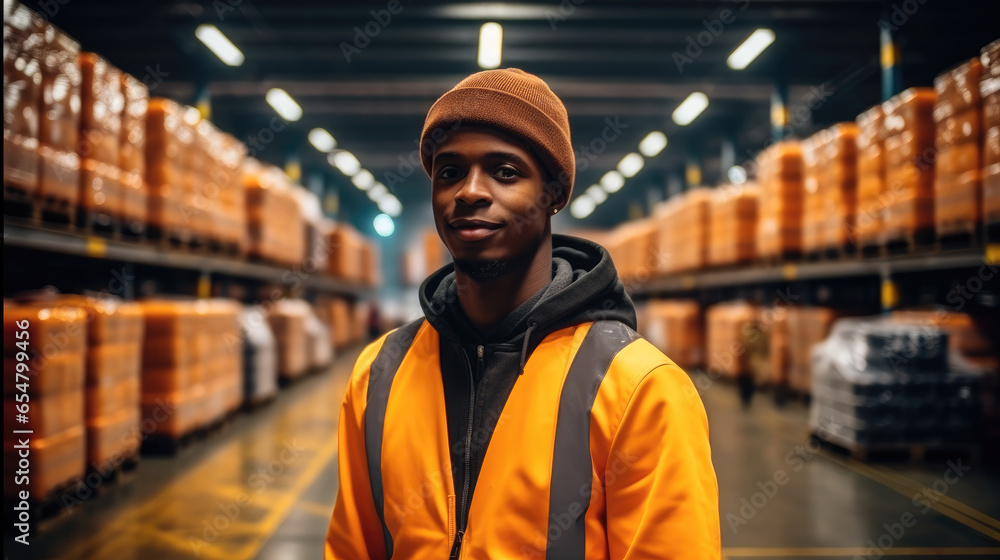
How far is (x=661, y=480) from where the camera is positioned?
110 cm

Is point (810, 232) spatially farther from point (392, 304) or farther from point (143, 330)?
point (392, 304)

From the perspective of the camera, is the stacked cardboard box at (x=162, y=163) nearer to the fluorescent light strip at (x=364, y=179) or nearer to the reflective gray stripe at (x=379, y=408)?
the reflective gray stripe at (x=379, y=408)

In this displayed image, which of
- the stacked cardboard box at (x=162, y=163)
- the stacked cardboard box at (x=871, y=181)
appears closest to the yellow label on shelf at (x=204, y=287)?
the stacked cardboard box at (x=162, y=163)

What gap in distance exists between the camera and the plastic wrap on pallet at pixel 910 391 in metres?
4.57

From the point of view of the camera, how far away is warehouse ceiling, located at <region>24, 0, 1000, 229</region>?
788 cm

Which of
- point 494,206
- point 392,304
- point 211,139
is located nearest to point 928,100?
point 494,206

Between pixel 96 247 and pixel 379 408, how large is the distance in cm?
366

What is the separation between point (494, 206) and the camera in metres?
1.25

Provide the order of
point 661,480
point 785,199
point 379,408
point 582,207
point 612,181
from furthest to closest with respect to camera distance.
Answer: point 582,207 < point 612,181 < point 785,199 < point 379,408 < point 661,480

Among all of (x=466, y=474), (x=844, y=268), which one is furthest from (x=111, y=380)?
(x=844, y=268)

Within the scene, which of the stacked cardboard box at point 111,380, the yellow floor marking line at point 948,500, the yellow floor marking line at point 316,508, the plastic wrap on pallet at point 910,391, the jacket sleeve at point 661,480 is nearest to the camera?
the jacket sleeve at point 661,480

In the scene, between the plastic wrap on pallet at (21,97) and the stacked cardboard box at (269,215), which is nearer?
the plastic wrap on pallet at (21,97)

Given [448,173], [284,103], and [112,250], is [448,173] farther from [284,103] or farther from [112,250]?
[284,103]

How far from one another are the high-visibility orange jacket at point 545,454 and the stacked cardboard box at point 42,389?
268 centimetres
